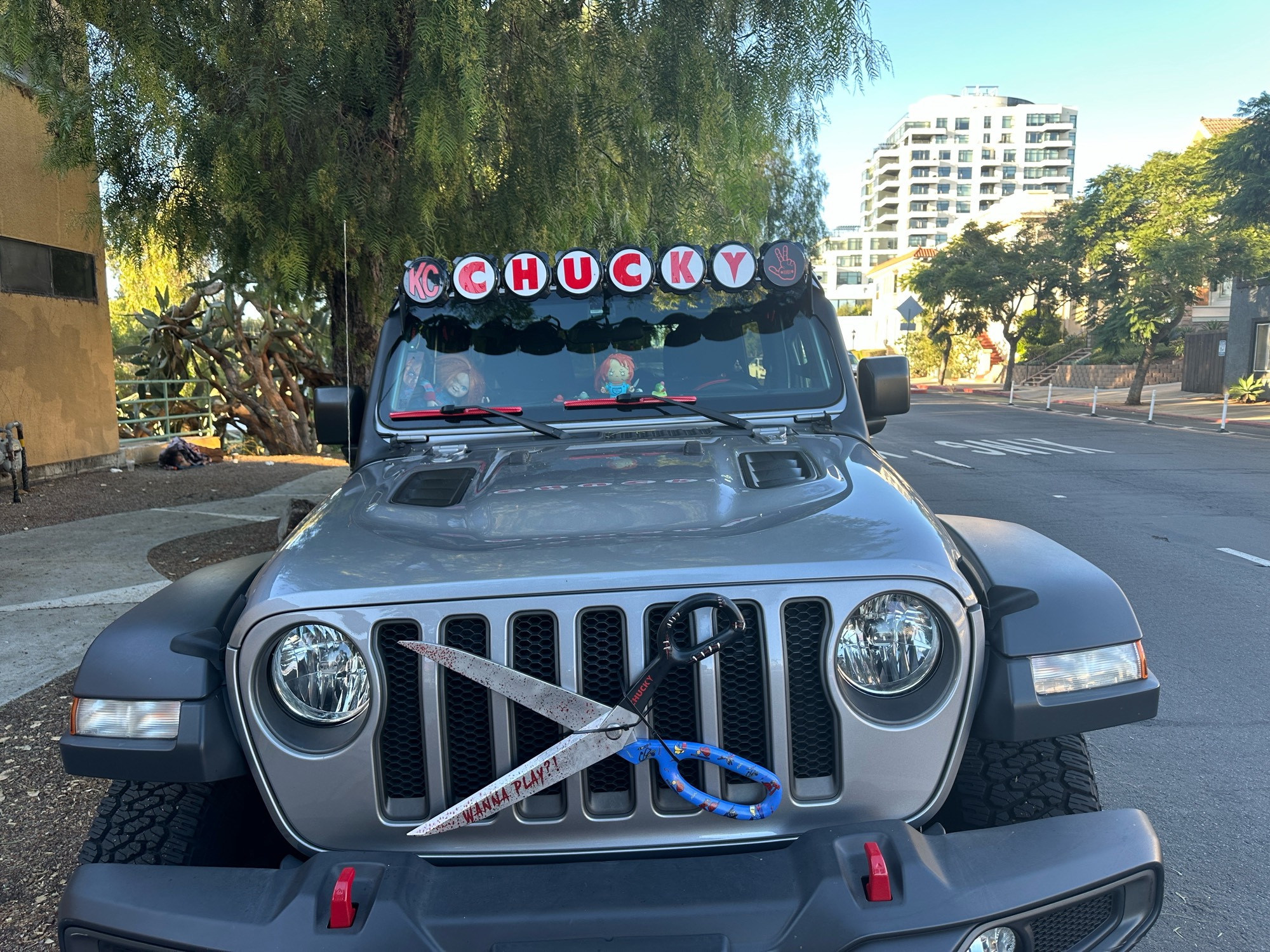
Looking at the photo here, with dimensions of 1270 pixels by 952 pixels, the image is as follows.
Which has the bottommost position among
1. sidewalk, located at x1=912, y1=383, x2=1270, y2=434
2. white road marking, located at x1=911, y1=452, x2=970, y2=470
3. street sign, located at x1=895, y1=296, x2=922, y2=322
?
sidewalk, located at x1=912, y1=383, x2=1270, y2=434

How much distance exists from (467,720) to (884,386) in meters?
2.15

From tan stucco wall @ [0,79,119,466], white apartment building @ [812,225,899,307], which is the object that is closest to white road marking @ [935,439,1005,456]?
tan stucco wall @ [0,79,119,466]

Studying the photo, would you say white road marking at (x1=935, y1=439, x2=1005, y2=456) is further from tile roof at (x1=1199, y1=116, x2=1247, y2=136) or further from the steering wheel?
tile roof at (x1=1199, y1=116, x2=1247, y2=136)

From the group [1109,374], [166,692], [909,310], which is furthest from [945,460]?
[1109,374]

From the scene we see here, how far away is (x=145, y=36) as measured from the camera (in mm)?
5777

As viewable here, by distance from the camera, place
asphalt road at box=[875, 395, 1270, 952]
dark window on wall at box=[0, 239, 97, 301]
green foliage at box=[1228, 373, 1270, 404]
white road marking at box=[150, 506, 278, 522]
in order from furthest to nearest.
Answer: green foliage at box=[1228, 373, 1270, 404] → dark window on wall at box=[0, 239, 97, 301] → white road marking at box=[150, 506, 278, 522] → asphalt road at box=[875, 395, 1270, 952]

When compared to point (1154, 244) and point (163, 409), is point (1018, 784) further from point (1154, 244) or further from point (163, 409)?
point (1154, 244)

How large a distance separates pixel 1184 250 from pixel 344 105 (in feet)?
79.5

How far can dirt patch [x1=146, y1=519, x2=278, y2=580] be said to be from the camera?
23.8 feet

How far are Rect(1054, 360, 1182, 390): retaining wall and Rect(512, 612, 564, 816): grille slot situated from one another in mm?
42274

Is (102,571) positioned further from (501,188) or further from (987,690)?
(987,690)

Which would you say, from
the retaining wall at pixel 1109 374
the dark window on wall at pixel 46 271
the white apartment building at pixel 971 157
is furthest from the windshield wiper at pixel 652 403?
the white apartment building at pixel 971 157

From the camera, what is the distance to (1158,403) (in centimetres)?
2916

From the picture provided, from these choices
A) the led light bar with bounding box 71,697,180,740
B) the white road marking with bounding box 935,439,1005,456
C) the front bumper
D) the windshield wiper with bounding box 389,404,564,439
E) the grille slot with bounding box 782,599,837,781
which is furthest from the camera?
the white road marking with bounding box 935,439,1005,456
